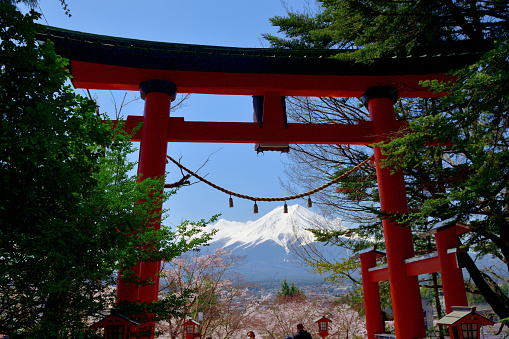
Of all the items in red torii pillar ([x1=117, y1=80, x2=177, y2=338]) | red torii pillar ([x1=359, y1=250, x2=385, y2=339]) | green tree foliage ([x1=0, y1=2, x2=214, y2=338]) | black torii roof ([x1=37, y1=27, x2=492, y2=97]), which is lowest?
red torii pillar ([x1=359, y1=250, x2=385, y2=339])

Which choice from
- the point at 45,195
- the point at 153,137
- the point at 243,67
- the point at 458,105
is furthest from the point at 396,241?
the point at 45,195

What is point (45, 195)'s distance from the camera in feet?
8.32

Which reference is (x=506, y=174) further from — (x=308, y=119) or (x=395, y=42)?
(x=308, y=119)

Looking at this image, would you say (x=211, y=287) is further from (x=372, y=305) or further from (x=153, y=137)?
(x=153, y=137)

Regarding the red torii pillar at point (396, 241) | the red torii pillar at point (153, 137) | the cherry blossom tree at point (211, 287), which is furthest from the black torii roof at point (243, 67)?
Answer: the cherry blossom tree at point (211, 287)

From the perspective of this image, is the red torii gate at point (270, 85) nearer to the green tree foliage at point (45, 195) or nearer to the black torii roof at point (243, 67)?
the black torii roof at point (243, 67)

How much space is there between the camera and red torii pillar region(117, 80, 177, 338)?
172 inches

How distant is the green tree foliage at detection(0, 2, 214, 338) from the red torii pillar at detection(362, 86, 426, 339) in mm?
3622

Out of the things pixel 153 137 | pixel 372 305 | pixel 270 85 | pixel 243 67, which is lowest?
pixel 372 305

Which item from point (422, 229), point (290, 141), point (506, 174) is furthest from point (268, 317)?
point (506, 174)

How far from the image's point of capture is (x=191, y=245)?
12.0 ft

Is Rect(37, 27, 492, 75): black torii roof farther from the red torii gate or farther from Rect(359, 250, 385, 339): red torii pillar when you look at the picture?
Rect(359, 250, 385, 339): red torii pillar

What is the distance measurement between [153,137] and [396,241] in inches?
149

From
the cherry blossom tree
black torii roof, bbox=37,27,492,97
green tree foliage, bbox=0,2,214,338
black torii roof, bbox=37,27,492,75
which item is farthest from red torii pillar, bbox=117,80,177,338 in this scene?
the cherry blossom tree
